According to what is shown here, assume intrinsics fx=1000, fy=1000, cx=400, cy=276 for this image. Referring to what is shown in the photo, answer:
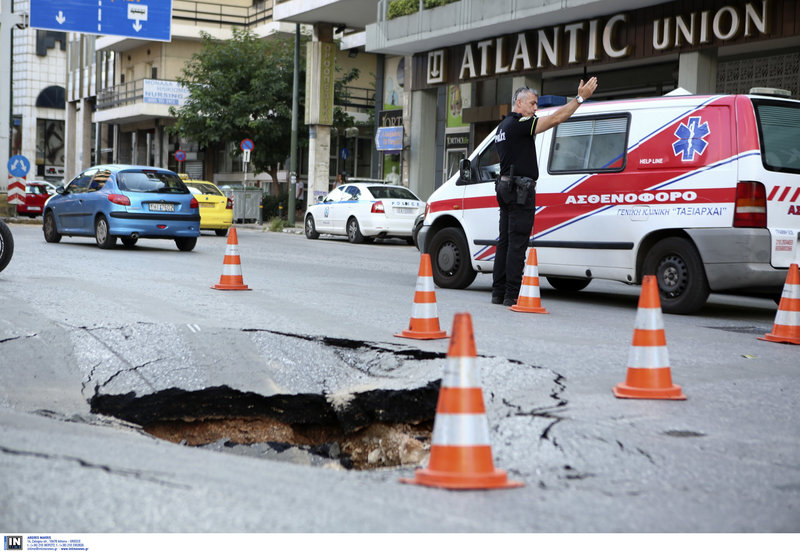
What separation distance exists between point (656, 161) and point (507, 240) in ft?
5.13

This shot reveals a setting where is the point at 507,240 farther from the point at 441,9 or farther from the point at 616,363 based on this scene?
the point at 441,9

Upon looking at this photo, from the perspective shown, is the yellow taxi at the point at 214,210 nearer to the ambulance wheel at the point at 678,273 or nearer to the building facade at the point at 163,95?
the building facade at the point at 163,95

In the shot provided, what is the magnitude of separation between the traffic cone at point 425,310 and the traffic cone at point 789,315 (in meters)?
2.59

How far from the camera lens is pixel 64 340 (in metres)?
6.71

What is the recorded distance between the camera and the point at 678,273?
9.12 meters

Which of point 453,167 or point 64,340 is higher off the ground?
point 453,167

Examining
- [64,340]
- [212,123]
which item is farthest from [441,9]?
[64,340]

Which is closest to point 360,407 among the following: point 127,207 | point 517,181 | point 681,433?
point 681,433

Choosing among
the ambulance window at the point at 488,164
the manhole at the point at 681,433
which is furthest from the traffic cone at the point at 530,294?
the manhole at the point at 681,433

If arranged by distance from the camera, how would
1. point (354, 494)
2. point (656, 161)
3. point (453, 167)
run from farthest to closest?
point (453, 167) → point (656, 161) → point (354, 494)

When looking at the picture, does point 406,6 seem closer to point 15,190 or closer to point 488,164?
point 15,190

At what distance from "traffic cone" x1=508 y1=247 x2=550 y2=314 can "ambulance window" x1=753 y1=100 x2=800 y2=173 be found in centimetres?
220

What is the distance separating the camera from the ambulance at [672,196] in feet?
28.3

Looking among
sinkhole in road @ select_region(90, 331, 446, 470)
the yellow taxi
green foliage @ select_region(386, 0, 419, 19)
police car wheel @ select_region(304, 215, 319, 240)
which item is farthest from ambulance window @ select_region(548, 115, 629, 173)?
green foliage @ select_region(386, 0, 419, 19)
